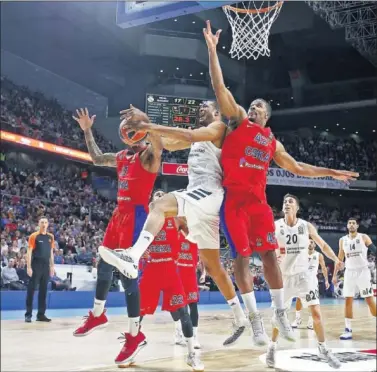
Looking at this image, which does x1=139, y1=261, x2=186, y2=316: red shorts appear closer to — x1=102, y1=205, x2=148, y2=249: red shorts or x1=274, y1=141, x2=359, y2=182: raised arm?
x1=102, y1=205, x2=148, y2=249: red shorts

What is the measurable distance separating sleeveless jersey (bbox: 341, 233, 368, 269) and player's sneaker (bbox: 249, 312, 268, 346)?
15.1 feet

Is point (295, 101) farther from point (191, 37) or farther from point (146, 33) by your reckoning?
point (146, 33)

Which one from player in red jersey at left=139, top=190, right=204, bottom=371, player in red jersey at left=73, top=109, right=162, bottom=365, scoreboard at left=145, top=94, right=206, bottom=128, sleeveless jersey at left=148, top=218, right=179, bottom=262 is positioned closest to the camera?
player in red jersey at left=73, top=109, right=162, bottom=365

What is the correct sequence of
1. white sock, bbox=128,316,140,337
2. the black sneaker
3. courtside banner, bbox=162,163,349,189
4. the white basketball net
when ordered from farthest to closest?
1. courtside banner, bbox=162,163,349,189
2. the black sneaker
3. the white basketball net
4. white sock, bbox=128,316,140,337

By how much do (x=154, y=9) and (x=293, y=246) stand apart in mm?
2923

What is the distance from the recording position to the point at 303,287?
5629mm

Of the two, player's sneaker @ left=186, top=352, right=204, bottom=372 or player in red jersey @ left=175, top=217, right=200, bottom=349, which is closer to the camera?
player's sneaker @ left=186, top=352, right=204, bottom=372

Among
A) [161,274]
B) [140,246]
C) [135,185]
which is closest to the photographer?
[140,246]

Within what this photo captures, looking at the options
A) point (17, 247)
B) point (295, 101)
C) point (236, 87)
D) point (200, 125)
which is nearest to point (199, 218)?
point (200, 125)

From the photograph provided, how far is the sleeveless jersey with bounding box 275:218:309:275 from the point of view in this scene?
5715 mm

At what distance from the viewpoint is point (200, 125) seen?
4363 mm

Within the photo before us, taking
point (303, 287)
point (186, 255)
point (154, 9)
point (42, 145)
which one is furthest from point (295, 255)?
point (42, 145)

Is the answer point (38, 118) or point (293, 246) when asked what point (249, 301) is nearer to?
point (293, 246)

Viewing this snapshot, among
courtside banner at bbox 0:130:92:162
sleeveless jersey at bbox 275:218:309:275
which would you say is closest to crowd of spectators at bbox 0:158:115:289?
courtside banner at bbox 0:130:92:162
